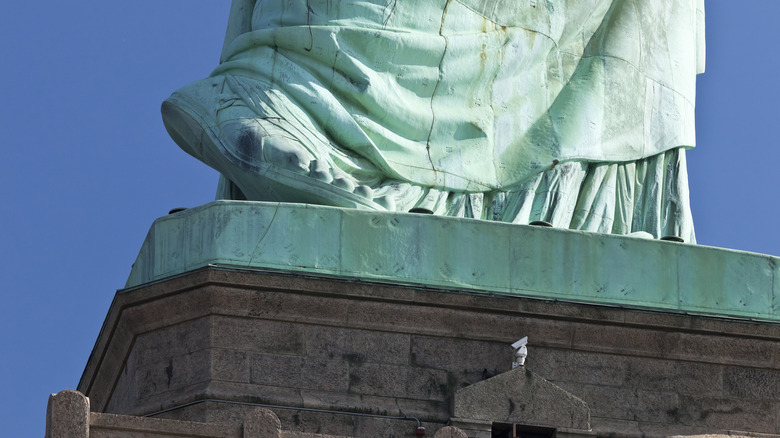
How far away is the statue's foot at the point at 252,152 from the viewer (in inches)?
616

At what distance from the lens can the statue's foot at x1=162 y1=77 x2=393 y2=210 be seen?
51.3ft

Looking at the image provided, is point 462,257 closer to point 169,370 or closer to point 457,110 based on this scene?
point 457,110

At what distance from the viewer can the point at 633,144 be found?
17.4 meters

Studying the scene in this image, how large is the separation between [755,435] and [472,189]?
2.72 meters

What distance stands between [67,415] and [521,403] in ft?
10.2

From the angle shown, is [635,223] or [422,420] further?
[635,223]

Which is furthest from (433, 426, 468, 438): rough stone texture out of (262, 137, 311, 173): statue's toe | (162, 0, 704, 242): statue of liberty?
(262, 137, 311, 173): statue's toe

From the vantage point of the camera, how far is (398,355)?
599 inches

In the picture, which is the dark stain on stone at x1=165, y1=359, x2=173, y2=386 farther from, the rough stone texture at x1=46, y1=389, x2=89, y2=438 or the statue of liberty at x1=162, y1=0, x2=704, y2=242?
the rough stone texture at x1=46, y1=389, x2=89, y2=438

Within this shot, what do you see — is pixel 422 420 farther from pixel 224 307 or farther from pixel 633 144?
pixel 633 144

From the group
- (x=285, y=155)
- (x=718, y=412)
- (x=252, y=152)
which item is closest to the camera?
(x=718, y=412)

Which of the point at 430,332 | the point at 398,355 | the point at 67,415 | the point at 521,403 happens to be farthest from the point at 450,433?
the point at 67,415

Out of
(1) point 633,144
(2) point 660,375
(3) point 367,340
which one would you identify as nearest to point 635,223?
(1) point 633,144

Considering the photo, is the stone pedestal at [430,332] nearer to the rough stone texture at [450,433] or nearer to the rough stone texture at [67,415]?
the rough stone texture at [450,433]
